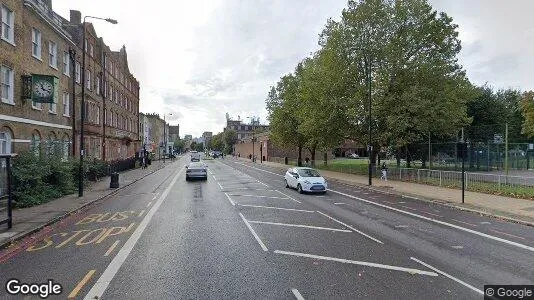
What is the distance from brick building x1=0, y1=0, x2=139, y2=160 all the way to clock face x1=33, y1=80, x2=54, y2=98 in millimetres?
1275

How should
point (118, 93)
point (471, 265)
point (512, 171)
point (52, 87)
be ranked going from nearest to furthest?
point (471, 265)
point (52, 87)
point (512, 171)
point (118, 93)

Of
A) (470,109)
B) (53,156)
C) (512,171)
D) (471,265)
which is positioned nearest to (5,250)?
(471,265)

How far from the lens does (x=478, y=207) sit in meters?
17.3

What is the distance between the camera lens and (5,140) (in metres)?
20.9

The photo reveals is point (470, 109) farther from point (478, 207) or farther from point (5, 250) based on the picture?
point (5, 250)

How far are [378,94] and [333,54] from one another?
215 inches

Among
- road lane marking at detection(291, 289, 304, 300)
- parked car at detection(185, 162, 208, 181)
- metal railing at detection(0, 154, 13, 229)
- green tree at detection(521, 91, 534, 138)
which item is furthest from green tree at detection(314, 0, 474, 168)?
green tree at detection(521, 91, 534, 138)

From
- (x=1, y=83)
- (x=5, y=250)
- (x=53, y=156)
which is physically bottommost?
(x=5, y=250)

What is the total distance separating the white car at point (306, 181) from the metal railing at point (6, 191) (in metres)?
15.0

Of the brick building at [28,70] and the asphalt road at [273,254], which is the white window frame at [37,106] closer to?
the brick building at [28,70]

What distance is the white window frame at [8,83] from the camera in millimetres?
20312

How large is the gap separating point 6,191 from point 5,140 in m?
7.38

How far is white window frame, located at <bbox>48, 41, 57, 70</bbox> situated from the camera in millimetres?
26828

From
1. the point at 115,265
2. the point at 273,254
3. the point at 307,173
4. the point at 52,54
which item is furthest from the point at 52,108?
the point at 273,254
